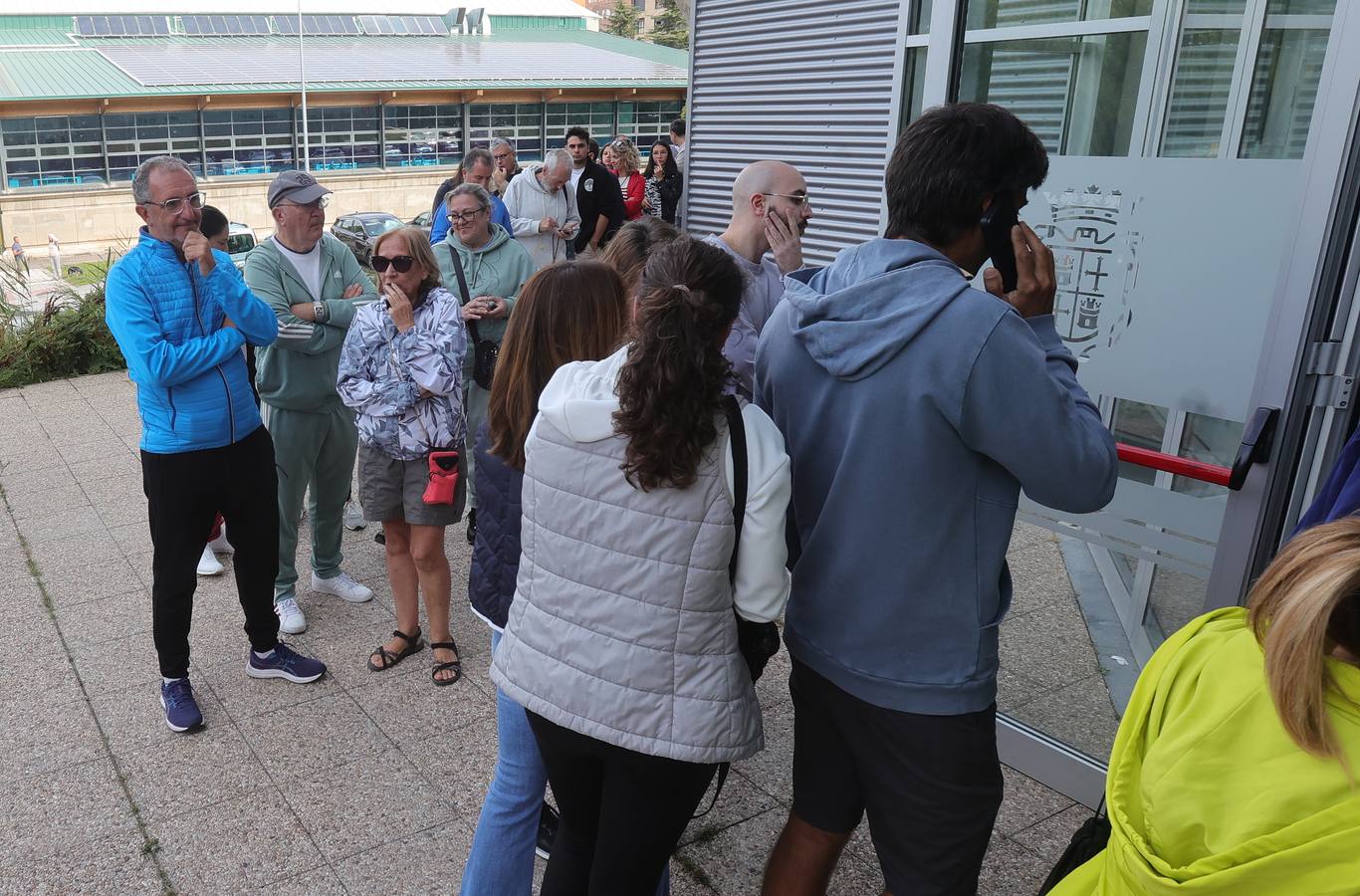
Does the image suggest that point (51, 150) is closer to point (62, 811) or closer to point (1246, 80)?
point (62, 811)

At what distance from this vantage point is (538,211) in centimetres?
723

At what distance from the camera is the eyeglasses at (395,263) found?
153 inches

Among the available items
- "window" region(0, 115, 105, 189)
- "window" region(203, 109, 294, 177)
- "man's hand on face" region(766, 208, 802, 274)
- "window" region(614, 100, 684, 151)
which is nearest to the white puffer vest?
"man's hand on face" region(766, 208, 802, 274)

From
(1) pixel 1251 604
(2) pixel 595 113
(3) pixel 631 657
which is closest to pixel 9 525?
(3) pixel 631 657

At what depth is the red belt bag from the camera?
3.80 m

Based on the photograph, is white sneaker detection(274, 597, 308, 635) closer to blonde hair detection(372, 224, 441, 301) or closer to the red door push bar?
blonde hair detection(372, 224, 441, 301)

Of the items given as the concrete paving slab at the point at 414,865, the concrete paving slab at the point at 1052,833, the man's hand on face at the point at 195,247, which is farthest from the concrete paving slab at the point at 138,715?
the concrete paving slab at the point at 1052,833

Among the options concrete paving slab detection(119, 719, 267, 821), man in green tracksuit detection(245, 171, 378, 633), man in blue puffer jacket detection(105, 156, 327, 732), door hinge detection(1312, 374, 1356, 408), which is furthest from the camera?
man in green tracksuit detection(245, 171, 378, 633)

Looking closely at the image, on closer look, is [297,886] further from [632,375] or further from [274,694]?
[632,375]

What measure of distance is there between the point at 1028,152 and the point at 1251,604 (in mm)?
925

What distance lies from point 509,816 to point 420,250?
7.54 ft

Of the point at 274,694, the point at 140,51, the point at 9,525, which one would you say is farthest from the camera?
the point at 140,51

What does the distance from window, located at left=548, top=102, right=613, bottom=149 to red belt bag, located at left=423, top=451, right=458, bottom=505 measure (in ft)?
115

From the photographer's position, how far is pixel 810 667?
2176 millimetres
